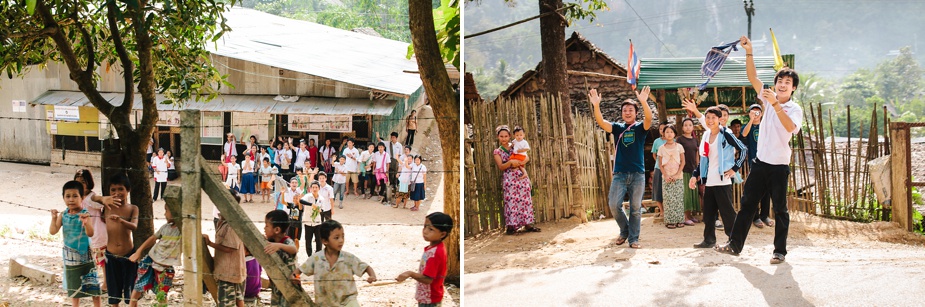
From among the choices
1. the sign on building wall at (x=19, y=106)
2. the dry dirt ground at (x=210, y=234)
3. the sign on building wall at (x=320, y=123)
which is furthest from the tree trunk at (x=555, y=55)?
the sign on building wall at (x=19, y=106)

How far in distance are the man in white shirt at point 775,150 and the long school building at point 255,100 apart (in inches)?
221

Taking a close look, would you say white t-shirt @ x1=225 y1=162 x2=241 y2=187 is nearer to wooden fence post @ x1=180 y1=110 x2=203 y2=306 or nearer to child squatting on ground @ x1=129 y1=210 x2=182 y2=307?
child squatting on ground @ x1=129 y1=210 x2=182 y2=307

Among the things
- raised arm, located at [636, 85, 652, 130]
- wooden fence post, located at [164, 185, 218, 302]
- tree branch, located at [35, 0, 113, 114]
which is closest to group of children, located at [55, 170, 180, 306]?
wooden fence post, located at [164, 185, 218, 302]

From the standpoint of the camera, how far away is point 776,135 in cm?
355

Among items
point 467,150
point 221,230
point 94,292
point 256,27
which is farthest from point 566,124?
point 256,27

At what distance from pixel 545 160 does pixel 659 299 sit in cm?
161

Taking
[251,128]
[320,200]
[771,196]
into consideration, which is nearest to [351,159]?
[251,128]

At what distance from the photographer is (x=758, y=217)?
4.50m

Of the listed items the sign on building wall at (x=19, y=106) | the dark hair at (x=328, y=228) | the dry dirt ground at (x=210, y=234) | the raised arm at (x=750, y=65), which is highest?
the sign on building wall at (x=19, y=106)

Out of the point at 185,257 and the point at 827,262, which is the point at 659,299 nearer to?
the point at 827,262

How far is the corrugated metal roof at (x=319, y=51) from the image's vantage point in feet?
31.0

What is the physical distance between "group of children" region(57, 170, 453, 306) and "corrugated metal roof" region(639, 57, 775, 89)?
8.18 ft

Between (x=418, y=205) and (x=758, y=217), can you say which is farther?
(x=418, y=205)

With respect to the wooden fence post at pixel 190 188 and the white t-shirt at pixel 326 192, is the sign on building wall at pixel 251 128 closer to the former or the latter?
the white t-shirt at pixel 326 192
